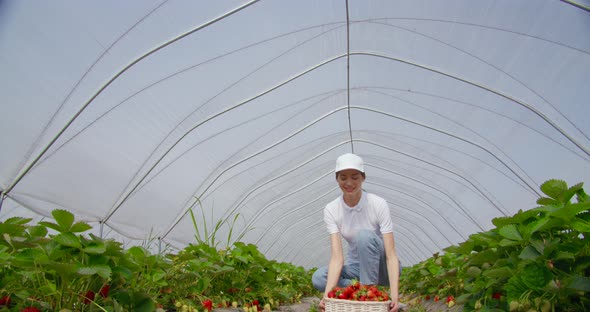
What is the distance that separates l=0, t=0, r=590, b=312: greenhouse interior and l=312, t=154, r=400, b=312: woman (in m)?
0.48

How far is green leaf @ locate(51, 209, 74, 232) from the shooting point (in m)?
2.62

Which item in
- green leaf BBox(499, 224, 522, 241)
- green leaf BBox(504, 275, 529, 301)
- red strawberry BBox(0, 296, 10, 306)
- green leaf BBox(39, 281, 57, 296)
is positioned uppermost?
green leaf BBox(499, 224, 522, 241)

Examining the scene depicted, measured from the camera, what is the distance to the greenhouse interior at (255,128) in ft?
9.43

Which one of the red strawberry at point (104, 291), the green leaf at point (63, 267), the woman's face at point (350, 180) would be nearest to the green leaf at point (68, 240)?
the green leaf at point (63, 267)

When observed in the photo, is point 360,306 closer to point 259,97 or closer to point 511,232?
point 511,232

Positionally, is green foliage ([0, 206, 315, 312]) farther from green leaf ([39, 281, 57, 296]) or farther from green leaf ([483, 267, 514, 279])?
green leaf ([483, 267, 514, 279])

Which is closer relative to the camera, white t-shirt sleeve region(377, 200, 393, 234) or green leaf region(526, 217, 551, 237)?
green leaf region(526, 217, 551, 237)

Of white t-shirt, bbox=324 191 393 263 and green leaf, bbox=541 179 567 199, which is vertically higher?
white t-shirt, bbox=324 191 393 263

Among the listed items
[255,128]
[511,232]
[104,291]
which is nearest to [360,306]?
[511,232]

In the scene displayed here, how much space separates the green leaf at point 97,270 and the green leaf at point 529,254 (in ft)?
7.02

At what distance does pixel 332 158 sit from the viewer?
478 inches

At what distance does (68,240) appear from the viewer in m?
2.62

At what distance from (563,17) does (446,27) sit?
56.5 inches

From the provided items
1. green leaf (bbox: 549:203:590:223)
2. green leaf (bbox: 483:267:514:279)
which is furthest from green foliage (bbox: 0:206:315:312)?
green leaf (bbox: 549:203:590:223)
